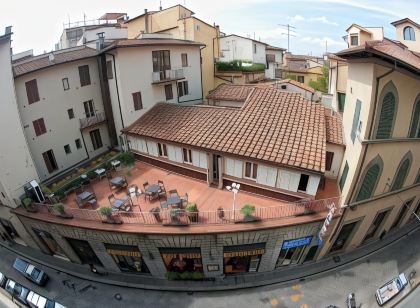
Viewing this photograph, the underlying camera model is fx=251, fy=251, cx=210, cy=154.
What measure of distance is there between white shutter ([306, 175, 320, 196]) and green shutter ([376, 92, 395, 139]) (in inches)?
144

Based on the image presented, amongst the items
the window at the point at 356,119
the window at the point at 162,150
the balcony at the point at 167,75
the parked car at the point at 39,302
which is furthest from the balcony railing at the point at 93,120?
the window at the point at 356,119

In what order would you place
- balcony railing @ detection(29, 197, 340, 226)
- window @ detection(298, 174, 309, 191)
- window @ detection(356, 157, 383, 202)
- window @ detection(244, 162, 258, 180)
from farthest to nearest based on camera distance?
window @ detection(244, 162, 258, 180)
window @ detection(298, 174, 309, 191)
balcony railing @ detection(29, 197, 340, 226)
window @ detection(356, 157, 383, 202)

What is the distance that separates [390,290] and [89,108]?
80.4ft

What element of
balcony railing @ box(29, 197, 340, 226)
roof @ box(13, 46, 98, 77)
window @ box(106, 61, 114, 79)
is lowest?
balcony railing @ box(29, 197, 340, 226)

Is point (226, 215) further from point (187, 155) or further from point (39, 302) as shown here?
point (39, 302)

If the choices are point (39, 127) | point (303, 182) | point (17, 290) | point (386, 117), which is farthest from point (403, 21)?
point (17, 290)

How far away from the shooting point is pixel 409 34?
16.4 metres

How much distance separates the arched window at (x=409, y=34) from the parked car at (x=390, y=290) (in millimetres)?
14565

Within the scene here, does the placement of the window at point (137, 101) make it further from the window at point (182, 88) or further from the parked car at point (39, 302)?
the parked car at point (39, 302)

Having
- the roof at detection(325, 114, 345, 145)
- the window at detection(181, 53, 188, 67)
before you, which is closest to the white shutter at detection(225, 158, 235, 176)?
the roof at detection(325, 114, 345, 145)

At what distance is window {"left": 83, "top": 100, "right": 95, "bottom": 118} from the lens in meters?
21.7

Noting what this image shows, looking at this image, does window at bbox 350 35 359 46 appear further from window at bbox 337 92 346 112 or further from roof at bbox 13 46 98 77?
roof at bbox 13 46 98 77

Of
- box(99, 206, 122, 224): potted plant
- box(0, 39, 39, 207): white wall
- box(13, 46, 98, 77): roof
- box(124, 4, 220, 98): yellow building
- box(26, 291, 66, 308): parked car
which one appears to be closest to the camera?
box(26, 291, 66, 308): parked car

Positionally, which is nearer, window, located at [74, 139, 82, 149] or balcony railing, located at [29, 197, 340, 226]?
balcony railing, located at [29, 197, 340, 226]
